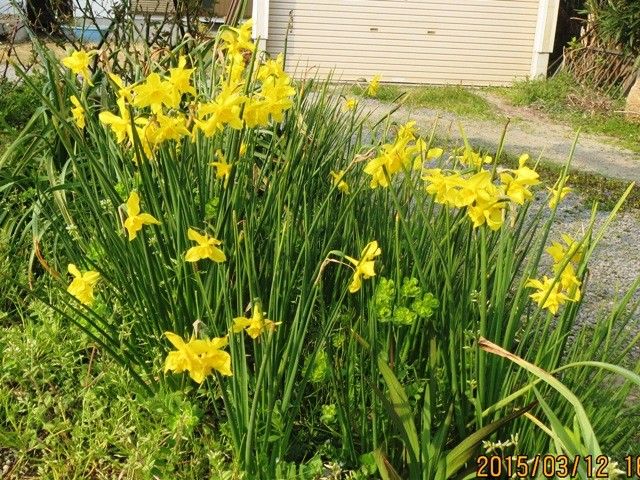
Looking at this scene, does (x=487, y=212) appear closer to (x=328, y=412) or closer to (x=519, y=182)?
(x=519, y=182)

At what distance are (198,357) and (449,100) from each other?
8.65 metres

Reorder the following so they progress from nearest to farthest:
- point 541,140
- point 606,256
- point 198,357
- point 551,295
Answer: point 198,357, point 551,295, point 606,256, point 541,140

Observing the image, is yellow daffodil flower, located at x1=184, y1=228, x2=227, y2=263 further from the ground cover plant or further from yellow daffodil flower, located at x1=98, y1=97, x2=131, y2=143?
yellow daffodil flower, located at x1=98, y1=97, x2=131, y2=143

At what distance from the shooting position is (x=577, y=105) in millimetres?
9516

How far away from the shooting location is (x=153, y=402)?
1.87 metres

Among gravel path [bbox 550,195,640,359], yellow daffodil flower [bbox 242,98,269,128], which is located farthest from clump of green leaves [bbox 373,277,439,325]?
gravel path [bbox 550,195,640,359]

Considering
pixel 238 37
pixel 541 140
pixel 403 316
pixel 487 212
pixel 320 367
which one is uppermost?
pixel 238 37

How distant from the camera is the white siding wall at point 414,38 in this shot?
11406 mm

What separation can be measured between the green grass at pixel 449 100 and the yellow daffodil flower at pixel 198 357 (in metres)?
7.55

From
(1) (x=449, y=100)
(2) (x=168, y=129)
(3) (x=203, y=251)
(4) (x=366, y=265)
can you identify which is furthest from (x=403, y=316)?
(1) (x=449, y=100)

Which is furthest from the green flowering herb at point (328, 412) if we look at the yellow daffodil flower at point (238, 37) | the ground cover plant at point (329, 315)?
the yellow daffodil flower at point (238, 37)

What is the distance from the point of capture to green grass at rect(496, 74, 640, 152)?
8.39 m

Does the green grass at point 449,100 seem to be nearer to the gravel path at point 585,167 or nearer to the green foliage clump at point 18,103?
the gravel path at point 585,167

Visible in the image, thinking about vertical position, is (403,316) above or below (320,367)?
above
